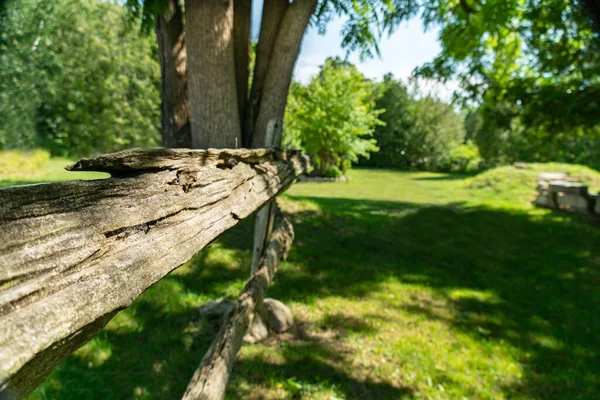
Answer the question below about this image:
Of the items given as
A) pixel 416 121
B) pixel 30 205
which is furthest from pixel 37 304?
pixel 416 121

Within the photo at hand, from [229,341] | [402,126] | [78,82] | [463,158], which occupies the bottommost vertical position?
[229,341]

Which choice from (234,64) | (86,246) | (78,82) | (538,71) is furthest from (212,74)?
(78,82)

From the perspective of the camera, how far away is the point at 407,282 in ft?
19.9

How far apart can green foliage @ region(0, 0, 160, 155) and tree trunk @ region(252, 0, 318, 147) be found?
63.7 ft

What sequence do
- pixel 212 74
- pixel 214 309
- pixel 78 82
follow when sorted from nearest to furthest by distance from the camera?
1. pixel 212 74
2. pixel 214 309
3. pixel 78 82

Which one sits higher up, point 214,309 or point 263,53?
point 263,53

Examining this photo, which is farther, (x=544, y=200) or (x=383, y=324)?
(x=544, y=200)

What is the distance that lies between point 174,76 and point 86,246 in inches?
136

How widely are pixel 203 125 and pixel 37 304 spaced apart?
286 centimetres

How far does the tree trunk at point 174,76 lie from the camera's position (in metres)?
3.79

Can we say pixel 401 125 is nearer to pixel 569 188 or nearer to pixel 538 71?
pixel 538 71

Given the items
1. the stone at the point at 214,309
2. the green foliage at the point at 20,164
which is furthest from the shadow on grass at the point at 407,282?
the green foliage at the point at 20,164

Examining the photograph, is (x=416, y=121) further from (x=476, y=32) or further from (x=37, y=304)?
(x=37, y=304)

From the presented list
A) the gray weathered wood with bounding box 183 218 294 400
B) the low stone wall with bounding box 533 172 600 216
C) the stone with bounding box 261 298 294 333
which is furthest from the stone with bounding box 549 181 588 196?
the gray weathered wood with bounding box 183 218 294 400
